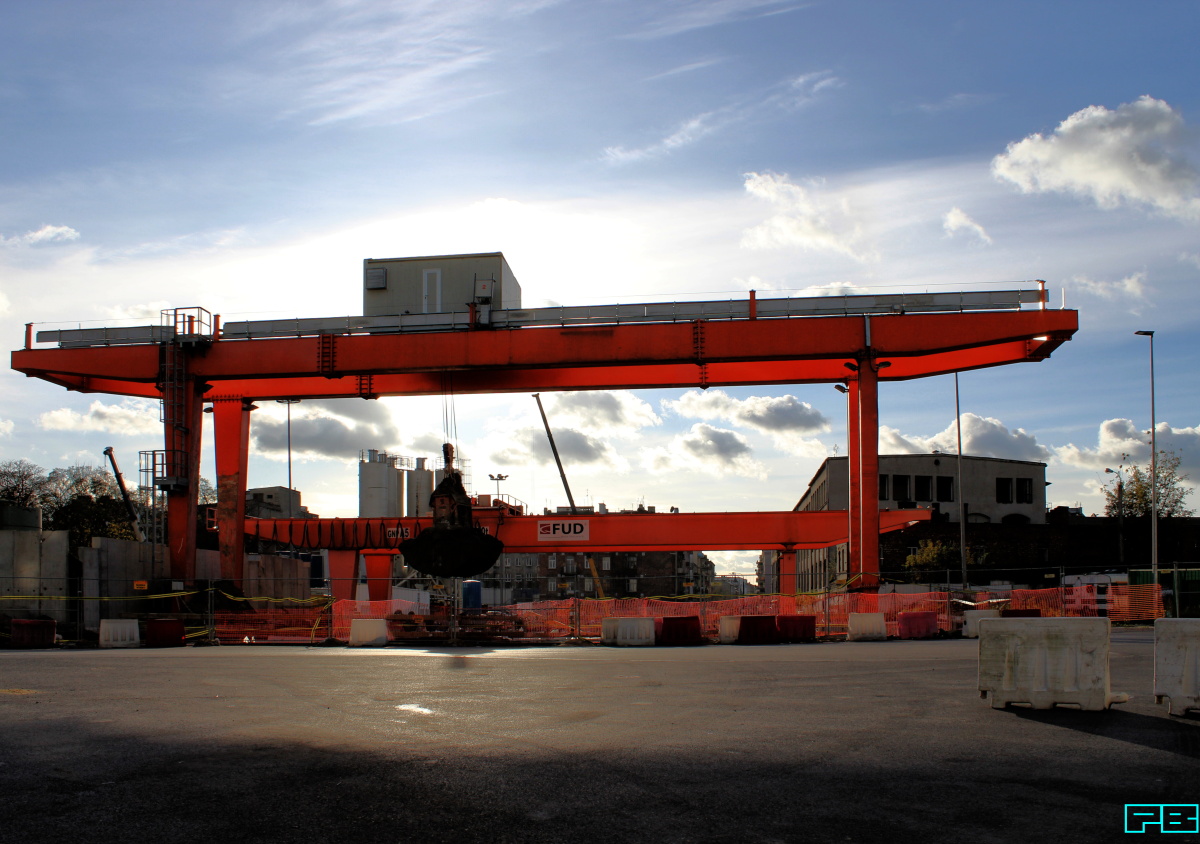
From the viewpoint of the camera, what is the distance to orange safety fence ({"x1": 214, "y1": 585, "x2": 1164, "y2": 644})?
1032 inches

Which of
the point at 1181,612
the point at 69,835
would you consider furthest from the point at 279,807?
the point at 1181,612

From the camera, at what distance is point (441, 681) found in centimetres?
1292

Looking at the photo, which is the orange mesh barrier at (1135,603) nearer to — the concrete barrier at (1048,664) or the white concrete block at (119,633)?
the concrete barrier at (1048,664)

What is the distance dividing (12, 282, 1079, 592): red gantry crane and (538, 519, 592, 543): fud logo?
0.19ft

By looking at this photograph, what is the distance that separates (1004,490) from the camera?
7469cm

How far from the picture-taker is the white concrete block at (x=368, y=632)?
2391 cm

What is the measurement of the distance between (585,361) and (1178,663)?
2162 centimetres

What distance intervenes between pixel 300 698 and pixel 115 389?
85.2 ft

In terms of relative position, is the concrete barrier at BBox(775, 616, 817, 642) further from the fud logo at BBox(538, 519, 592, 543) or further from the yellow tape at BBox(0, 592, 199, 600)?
the yellow tape at BBox(0, 592, 199, 600)

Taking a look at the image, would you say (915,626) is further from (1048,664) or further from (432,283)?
(432,283)

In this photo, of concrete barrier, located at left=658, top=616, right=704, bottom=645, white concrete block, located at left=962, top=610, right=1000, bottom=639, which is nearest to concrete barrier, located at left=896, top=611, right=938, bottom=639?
white concrete block, located at left=962, top=610, right=1000, bottom=639

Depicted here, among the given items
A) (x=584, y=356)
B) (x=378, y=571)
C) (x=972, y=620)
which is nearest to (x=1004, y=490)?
(x=378, y=571)

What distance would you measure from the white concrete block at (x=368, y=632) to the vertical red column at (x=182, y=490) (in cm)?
995

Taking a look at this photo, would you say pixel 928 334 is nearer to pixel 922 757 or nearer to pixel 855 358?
pixel 855 358
